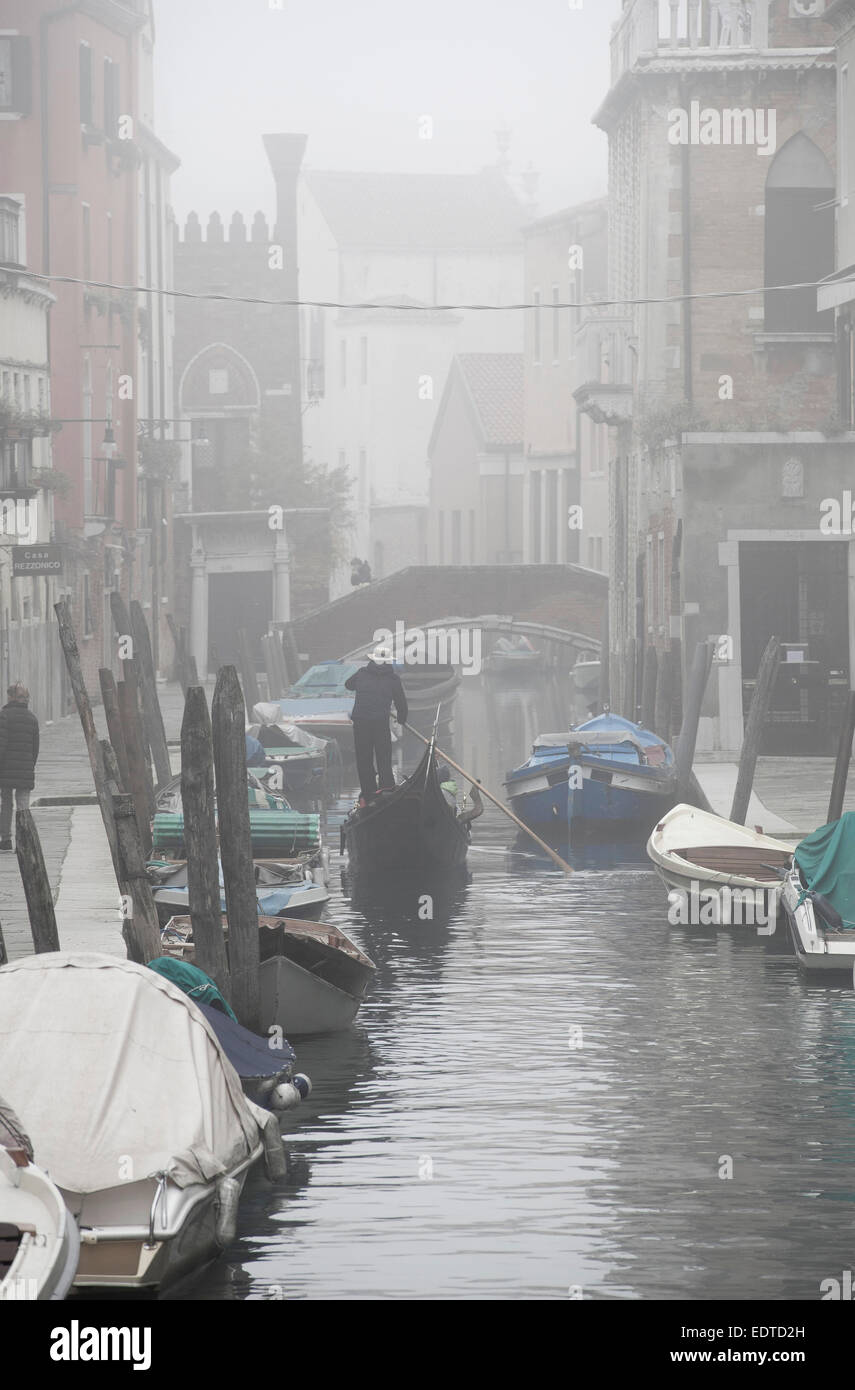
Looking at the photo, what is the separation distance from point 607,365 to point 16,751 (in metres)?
13.3

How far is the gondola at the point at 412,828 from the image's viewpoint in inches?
685

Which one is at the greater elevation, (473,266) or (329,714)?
(473,266)

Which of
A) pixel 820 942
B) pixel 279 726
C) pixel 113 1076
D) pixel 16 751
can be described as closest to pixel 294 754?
pixel 279 726

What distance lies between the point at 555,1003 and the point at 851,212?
42.6ft

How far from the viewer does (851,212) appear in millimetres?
23203

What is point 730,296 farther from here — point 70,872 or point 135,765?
point 70,872

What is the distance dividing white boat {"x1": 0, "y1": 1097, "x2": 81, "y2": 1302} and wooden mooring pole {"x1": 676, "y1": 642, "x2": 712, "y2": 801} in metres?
14.5

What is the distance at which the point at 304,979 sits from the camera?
1155 centimetres

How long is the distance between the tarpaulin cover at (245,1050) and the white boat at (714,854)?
562 centimetres

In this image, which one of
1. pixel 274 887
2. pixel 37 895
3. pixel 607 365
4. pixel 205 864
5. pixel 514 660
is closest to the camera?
pixel 37 895

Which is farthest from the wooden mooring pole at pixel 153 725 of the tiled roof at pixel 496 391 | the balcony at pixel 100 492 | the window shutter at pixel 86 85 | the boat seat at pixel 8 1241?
the tiled roof at pixel 496 391

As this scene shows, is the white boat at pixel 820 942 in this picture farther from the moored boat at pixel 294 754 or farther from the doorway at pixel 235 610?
the doorway at pixel 235 610
